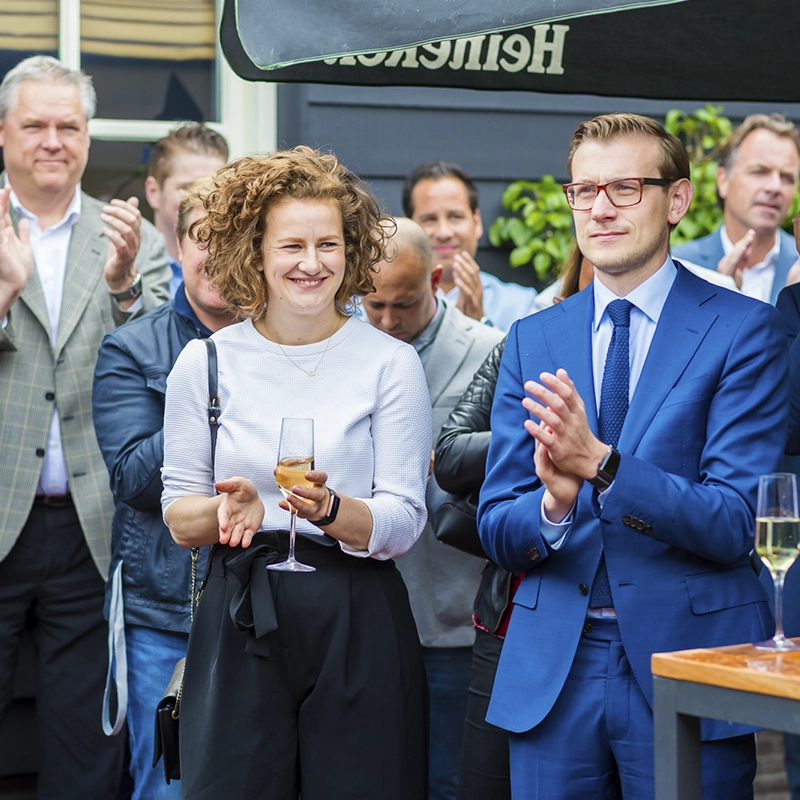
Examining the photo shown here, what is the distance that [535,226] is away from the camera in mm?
5398

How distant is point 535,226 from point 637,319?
2815mm

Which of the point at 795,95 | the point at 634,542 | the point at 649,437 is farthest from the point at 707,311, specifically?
the point at 795,95

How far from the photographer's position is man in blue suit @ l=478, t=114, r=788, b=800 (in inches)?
94.6

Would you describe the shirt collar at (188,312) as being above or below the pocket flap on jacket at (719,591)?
above

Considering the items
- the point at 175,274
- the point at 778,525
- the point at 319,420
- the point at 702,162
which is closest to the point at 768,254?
the point at 702,162

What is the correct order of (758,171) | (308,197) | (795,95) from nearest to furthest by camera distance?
(308,197)
(795,95)
(758,171)

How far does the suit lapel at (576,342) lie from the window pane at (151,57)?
9.60 feet

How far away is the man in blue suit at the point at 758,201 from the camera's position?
496 cm

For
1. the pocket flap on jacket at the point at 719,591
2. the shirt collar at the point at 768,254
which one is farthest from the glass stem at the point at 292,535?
the shirt collar at the point at 768,254

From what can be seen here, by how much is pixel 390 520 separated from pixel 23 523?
1.78 metres

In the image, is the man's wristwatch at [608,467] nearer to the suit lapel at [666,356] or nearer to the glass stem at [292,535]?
the suit lapel at [666,356]

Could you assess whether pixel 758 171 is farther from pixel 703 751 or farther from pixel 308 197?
pixel 703 751

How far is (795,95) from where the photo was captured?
3.28 metres

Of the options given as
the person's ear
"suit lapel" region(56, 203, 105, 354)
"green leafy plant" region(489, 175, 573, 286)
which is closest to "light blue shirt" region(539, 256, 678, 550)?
"suit lapel" region(56, 203, 105, 354)
